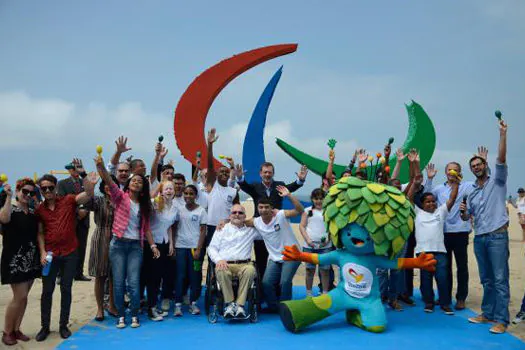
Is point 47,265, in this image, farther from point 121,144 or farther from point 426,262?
point 426,262

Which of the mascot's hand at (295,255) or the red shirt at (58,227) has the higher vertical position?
the red shirt at (58,227)

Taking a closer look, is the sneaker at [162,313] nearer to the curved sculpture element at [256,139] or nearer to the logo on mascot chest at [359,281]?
the logo on mascot chest at [359,281]

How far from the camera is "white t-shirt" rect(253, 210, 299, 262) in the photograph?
4836 mm

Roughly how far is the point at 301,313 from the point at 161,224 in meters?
1.73

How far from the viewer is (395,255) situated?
14.5 feet

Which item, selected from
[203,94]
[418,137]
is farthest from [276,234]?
[418,137]

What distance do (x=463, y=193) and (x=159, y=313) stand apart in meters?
3.67

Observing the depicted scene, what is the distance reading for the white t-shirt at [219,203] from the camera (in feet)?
17.6

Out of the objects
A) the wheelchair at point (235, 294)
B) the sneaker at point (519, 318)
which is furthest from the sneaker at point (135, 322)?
the sneaker at point (519, 318)

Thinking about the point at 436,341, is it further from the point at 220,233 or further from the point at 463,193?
the point at 220,233

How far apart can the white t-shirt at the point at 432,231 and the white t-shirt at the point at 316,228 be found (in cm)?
102

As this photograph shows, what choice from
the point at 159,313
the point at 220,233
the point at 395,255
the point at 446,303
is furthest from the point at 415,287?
the point at 159,313

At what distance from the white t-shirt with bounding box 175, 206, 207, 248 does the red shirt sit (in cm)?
115

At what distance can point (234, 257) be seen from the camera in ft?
15.5
